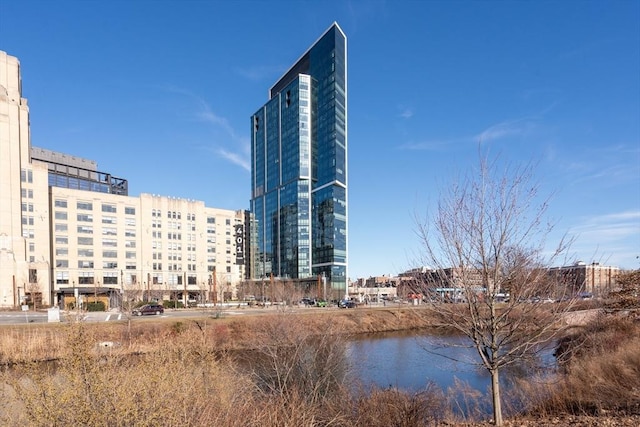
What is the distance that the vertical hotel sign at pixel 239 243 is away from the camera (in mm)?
99938

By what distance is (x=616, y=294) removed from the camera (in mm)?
24656

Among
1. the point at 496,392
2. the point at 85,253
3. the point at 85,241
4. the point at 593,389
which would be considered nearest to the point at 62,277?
the point at 85,253

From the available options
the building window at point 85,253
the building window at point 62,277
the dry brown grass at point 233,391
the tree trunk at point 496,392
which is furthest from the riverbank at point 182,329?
the building window at point 85,253

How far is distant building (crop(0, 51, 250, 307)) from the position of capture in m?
65.6

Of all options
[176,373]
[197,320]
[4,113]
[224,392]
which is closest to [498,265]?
[176,373]

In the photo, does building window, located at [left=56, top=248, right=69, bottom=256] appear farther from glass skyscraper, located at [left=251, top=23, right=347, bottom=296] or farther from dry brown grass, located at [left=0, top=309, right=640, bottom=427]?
dry brown grass, located at [left=0, top=309, right=640, bottom=427]

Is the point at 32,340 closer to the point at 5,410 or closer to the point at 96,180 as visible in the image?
the point at 5,410

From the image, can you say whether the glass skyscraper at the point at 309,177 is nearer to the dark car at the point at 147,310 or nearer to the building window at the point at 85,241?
the building window at the point at 85,241

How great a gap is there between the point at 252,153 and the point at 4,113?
279 ft

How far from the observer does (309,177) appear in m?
115

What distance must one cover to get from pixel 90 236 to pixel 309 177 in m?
59.4

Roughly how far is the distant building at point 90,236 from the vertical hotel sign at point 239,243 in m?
0.27

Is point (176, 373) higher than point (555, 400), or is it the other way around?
point (176, 373)

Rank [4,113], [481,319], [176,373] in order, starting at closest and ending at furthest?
[176,373] < [481,319] < [4,113]
